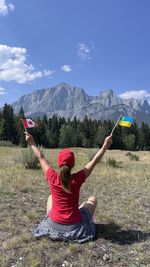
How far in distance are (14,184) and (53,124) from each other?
87.5 m

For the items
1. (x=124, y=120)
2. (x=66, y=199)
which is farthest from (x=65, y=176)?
(x=124, y=120)

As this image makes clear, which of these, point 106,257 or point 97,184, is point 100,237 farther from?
point 97,184

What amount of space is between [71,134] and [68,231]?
83107 millimetres

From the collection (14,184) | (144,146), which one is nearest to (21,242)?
(14,184)

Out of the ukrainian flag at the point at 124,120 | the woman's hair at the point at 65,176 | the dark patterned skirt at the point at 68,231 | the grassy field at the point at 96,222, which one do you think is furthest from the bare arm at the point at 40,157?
the ukrainian flag at the point at 124,120

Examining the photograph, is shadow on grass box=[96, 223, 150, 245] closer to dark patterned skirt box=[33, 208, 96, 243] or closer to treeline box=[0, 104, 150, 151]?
dark patterned skirt box=[33, 208, 96, 243]

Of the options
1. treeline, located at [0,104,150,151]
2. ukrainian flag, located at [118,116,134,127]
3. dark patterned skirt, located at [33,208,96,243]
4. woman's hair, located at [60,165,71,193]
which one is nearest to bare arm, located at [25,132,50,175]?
woman's hair, located at [60,165,71,193]

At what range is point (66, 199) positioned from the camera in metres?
5.91

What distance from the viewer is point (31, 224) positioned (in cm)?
698

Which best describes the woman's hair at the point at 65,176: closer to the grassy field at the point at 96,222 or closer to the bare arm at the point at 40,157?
the bare arm at the point at 40,157

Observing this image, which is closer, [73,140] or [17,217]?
[17,217]

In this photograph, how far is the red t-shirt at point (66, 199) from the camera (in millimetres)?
5867

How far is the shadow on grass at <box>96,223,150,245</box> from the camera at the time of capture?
6.32 meters

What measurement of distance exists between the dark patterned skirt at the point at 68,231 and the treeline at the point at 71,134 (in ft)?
237
